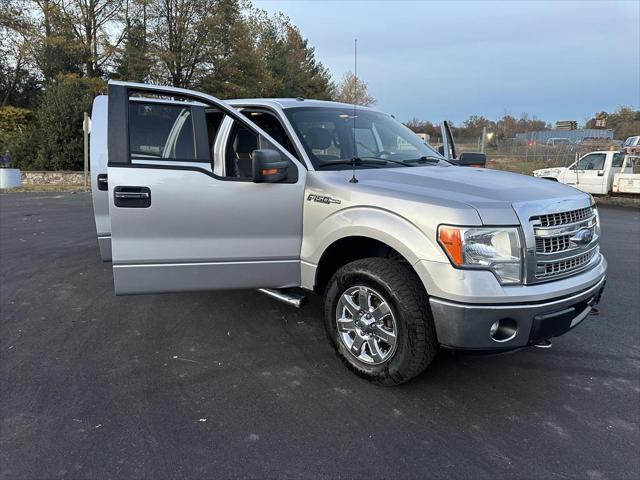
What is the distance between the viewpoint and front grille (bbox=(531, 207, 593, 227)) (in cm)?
305

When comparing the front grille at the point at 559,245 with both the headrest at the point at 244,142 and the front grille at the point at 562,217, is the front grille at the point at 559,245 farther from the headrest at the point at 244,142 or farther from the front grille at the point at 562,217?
the headrest at the point at 244,142

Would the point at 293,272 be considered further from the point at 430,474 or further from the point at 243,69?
the point at 243,69

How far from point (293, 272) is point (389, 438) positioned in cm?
151

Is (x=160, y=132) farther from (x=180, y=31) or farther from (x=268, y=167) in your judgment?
(x=180, y=31)

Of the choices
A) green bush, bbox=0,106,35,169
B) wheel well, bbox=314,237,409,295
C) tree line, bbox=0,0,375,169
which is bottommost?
wheel well, bbox=314,237,409,295

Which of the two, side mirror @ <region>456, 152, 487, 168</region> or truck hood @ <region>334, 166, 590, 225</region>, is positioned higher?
side mirror @ <region>456, 152, 487, 168</region>

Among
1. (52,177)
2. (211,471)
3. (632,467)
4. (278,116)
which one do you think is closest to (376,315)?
Result: (211,471)

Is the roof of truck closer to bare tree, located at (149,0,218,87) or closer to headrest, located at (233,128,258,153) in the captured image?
headrest, located at (233,128,258,153)

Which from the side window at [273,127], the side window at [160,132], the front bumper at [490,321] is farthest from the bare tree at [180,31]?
the front bumper at [490,321]

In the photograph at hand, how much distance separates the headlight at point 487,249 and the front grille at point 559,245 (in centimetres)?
12

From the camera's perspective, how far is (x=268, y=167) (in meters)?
3.45

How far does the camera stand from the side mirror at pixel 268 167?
3449 mm

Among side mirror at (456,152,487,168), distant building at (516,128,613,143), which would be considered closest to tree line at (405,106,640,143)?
distant building at (516,128,613,143)

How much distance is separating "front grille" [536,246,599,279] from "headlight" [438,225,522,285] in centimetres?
21
